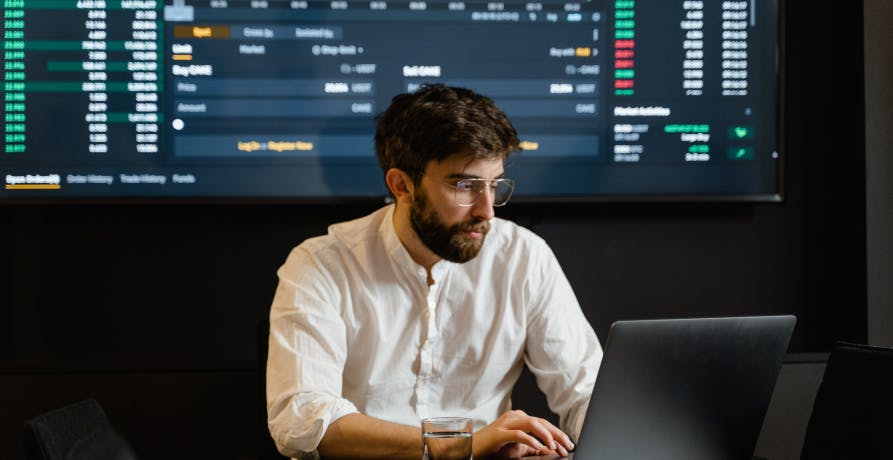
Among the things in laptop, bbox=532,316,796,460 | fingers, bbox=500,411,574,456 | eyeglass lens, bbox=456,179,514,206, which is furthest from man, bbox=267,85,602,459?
laptop, bbox=532,316,796,460

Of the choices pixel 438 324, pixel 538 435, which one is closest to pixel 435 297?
pixel 438 324

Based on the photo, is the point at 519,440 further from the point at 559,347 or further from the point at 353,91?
the point at 353,91

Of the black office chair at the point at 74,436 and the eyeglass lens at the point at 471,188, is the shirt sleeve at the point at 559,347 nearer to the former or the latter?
the eyeglass lens at the point at 471,188

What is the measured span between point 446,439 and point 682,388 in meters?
0.32

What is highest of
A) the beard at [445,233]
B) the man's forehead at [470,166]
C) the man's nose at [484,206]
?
the man's forehead at [470,166]

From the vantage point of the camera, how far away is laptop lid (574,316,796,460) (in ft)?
3.97

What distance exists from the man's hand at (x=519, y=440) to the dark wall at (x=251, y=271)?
1036 millimetres

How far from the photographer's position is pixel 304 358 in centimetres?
173

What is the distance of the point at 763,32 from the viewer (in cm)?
255

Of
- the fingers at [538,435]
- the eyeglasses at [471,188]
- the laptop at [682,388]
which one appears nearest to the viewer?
the laptop at [682,388]

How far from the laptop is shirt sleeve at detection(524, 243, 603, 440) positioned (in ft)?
1.89

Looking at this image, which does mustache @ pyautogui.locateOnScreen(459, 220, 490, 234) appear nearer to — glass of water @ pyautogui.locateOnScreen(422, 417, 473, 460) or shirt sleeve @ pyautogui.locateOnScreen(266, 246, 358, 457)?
shirt sleeve @ pyautogui.locateOnScreen(266, 246, 358, 457)

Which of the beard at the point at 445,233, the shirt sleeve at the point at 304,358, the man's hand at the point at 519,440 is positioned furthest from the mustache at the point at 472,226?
the man's hand at the point at 519,440

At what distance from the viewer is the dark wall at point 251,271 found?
2365 millimetres
